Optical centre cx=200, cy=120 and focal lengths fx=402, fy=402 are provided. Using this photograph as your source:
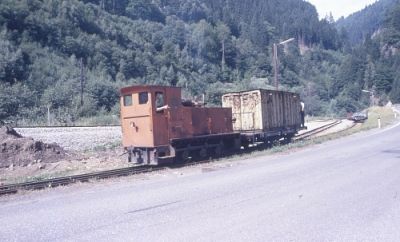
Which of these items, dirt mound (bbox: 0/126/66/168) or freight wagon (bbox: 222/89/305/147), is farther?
freight wagon (bbox: 222/89/305/147)

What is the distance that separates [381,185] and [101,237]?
274 inches

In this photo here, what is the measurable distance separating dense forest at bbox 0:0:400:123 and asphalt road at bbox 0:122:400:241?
25.8 metres

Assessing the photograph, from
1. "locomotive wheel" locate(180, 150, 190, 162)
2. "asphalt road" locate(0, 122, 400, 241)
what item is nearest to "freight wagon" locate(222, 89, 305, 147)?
"locomotive wheel" locate(180, 150, 190, 162)

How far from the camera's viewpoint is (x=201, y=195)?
9.70 meters

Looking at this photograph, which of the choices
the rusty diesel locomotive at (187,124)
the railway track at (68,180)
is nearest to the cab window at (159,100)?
the rusty diesel locomotive at (187,124)

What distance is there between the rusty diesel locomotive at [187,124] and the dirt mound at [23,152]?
4.74 metres

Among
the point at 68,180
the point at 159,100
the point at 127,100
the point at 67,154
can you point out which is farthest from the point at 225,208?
the point at 67,154

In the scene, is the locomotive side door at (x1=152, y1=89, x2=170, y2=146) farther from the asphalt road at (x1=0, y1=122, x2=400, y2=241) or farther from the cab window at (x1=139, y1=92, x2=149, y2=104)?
the asphalt road at (x1=0, y1=122, x2=400, y2=241)

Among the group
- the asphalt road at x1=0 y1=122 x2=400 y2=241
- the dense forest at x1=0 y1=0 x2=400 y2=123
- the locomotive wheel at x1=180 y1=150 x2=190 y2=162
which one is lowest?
the asphalt road at x1=0 y1=122 x2=400 y2=241

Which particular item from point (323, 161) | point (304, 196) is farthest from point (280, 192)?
point (323, 161)

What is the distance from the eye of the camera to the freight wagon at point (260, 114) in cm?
2117

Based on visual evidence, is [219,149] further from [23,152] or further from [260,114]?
[23,152]

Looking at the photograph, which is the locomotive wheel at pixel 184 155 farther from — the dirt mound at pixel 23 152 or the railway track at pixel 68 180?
the dirt mound at pixel 23 152

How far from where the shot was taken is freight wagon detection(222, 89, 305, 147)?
21172 mm
